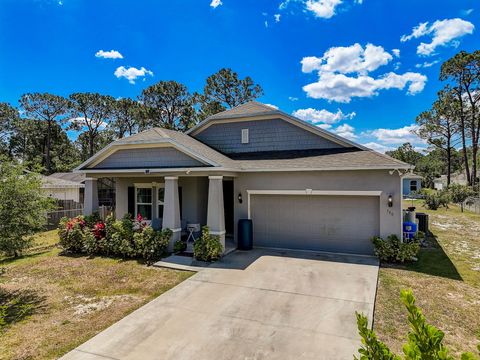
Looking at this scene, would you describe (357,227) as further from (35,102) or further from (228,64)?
(35,102)

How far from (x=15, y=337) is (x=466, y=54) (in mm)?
41351

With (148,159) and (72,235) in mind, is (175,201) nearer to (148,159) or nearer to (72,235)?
(148,159)

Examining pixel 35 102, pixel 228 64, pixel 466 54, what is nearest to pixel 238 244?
pixel 228 64

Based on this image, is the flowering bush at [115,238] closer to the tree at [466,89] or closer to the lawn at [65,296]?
the lawn at [65,296]

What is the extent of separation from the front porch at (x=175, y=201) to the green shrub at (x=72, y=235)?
0.92 metres

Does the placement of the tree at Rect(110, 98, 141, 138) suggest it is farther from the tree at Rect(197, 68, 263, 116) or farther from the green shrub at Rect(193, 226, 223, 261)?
the green shrub at Rect(193, 226, 223, 261)

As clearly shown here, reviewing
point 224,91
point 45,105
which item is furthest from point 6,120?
point 224,91

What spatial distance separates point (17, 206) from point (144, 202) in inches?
255

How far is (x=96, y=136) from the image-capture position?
44.5m

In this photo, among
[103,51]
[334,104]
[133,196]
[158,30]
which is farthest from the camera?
[334,104]

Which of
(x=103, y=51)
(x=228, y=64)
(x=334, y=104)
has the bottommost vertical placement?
(x=334, y=104)

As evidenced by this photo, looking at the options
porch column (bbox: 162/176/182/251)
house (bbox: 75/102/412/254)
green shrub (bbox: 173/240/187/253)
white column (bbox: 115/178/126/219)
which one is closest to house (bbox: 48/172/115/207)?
white column (bbox: 115/178/126/219)

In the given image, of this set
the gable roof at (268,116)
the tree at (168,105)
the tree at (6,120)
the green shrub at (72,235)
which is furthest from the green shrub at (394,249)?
the tree at (6,120)

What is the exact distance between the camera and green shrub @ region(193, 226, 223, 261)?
939 centimetres
